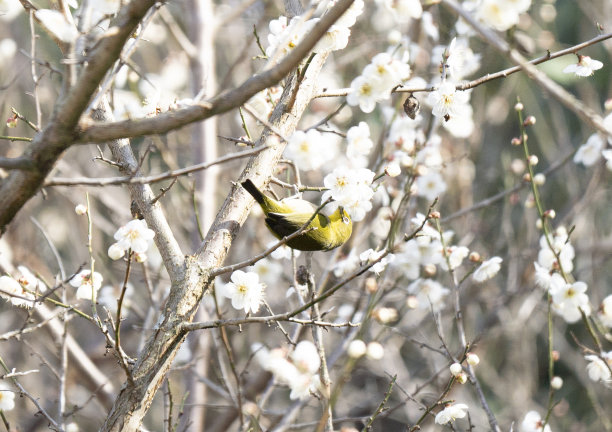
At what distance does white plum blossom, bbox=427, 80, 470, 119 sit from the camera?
73.8 inches

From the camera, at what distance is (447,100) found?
191 centimetres

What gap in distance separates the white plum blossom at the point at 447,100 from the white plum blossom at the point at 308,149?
0.42 m

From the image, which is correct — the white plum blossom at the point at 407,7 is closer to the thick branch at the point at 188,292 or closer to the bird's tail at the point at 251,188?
the thick branch at the point at 188,292

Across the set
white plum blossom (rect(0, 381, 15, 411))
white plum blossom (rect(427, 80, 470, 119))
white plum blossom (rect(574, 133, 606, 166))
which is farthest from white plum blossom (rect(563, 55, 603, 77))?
white plum blossom (rect(0, 381, 15, 411))

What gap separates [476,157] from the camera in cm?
505

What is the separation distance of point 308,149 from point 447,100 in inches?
20.4

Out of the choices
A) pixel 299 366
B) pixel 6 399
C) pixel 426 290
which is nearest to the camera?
pixel 299 366

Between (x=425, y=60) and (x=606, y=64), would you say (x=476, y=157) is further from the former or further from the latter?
(x=606, y=64)

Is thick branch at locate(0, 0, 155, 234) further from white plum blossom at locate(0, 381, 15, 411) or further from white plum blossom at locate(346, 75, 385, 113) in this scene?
white plum blossom at locate(0, 381, 15, 411)

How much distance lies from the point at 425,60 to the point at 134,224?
341 centimetres

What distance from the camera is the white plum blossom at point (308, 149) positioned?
1.70m

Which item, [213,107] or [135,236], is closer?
[213,107]

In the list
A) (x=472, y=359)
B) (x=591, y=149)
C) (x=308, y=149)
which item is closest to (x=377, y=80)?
(x=308, y=149)

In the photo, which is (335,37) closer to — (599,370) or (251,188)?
(251,188)
